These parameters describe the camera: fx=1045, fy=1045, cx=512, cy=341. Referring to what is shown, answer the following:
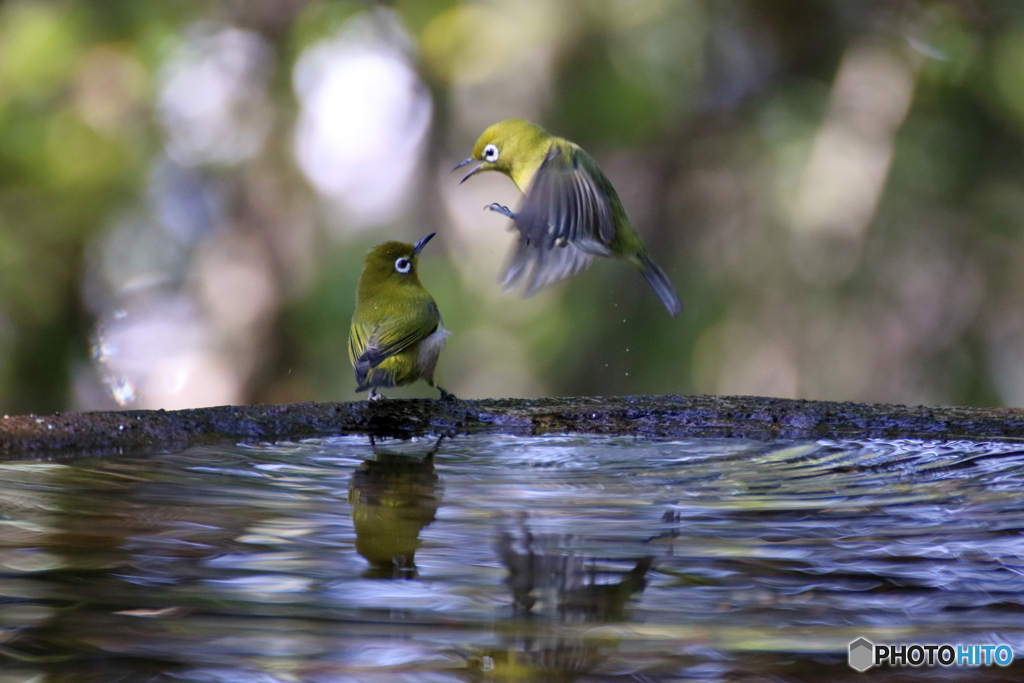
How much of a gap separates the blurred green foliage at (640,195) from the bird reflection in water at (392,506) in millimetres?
5336

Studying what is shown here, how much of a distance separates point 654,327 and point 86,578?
278 inches

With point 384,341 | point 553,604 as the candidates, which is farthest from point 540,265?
point 553,604

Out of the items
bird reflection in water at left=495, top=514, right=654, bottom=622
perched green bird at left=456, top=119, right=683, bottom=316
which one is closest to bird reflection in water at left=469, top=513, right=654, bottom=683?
bird reflection in water at left=495, top=514, right=654, bottom=622

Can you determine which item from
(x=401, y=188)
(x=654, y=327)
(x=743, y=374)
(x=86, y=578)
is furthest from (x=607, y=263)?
(x=86, y=578)

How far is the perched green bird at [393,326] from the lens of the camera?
398cm

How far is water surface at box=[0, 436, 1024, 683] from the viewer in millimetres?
1216

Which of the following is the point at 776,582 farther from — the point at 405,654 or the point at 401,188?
the point at 401,188

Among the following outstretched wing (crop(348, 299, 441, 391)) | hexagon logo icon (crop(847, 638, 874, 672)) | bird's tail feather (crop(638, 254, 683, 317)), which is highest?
bird's tail feather (crop(638, 254, 683, 317))

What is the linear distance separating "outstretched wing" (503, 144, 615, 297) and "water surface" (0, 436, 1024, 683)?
1183 millimetres

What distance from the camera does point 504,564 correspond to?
170 centimetres

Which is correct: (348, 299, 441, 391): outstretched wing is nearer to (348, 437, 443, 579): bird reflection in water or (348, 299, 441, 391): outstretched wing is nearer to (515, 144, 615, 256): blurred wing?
(515, 144, 615, 256): blurred wing

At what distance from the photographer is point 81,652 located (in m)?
1.22

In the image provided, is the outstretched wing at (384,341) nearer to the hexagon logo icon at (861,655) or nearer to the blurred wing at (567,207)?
the blurred wing at (567,207)

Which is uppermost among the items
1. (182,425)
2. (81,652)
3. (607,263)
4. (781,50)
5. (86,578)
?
(781,50)
